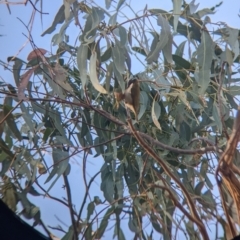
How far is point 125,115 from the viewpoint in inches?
37.9

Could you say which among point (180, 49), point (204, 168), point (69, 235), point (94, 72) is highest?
point (180, 49)

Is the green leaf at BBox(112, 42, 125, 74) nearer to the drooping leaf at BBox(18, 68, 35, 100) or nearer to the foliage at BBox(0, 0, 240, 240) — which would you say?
the foliage at BBox(0, 0, 240, 240)

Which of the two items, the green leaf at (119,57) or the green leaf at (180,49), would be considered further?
the green leaf at (180,49)

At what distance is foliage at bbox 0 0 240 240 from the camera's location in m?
0.86

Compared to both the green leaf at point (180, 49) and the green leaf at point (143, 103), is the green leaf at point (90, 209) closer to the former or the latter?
the green leaf at point (143, 103)

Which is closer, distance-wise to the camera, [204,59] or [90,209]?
A: [204,59]

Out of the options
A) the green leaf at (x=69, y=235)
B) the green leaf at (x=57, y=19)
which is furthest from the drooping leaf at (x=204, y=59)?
the green leaf at (x=69, y=235)

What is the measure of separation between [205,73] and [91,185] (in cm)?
36

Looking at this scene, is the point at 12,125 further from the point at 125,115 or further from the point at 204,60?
the point at 204,60

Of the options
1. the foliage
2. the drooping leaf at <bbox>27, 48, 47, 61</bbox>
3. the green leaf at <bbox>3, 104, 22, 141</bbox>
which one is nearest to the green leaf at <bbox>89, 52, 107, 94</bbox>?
the foliage

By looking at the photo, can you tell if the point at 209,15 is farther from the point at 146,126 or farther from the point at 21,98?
the point at 21,98

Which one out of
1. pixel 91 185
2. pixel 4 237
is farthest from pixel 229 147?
pixel 91 185

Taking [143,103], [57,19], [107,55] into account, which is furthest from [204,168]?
[57,19]

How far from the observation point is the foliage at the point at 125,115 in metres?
0.86
